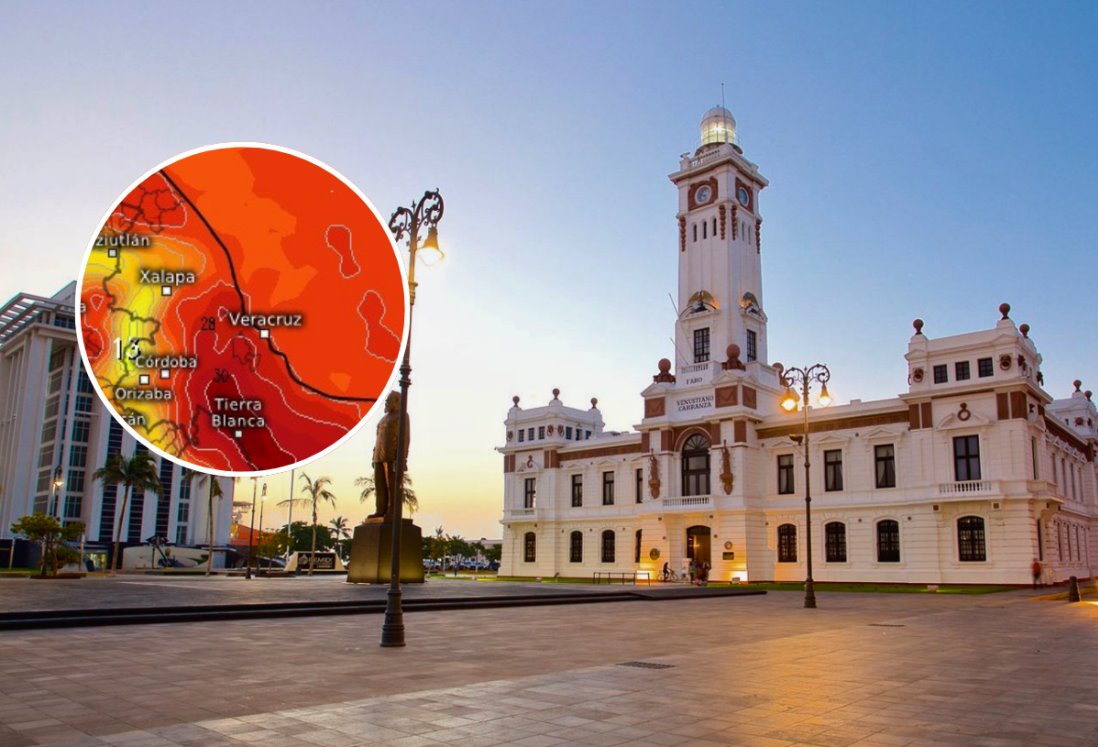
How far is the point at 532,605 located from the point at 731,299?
120 feet

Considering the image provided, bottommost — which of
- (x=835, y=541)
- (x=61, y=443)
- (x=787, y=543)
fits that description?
(x=787, y=543)

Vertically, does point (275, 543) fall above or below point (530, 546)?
below

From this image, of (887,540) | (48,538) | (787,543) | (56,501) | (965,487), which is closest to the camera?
(48,538)

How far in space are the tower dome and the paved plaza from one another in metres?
51.8

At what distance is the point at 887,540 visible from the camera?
48219 millimetres

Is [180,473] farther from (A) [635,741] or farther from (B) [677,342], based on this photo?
(A) [635,741]

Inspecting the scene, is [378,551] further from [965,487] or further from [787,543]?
[787,543]

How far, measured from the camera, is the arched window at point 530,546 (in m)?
66.9

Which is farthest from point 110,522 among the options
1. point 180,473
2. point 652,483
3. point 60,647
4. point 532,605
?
point 60,647

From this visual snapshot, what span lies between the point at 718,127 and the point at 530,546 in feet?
120

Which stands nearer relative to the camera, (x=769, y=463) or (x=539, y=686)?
(x=539, y=686)

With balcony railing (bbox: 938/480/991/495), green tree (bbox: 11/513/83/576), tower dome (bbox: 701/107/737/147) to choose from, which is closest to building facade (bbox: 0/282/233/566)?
green tree (bbox: 11/513/83/576)

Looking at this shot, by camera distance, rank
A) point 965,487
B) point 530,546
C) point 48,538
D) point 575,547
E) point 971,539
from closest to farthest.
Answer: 1. point 48,538
2. point 965,487
3. point 971,539
4. point 575,547
5. point 530,546

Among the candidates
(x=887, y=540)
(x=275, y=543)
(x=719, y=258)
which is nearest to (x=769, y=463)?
(x=887, y=540)
